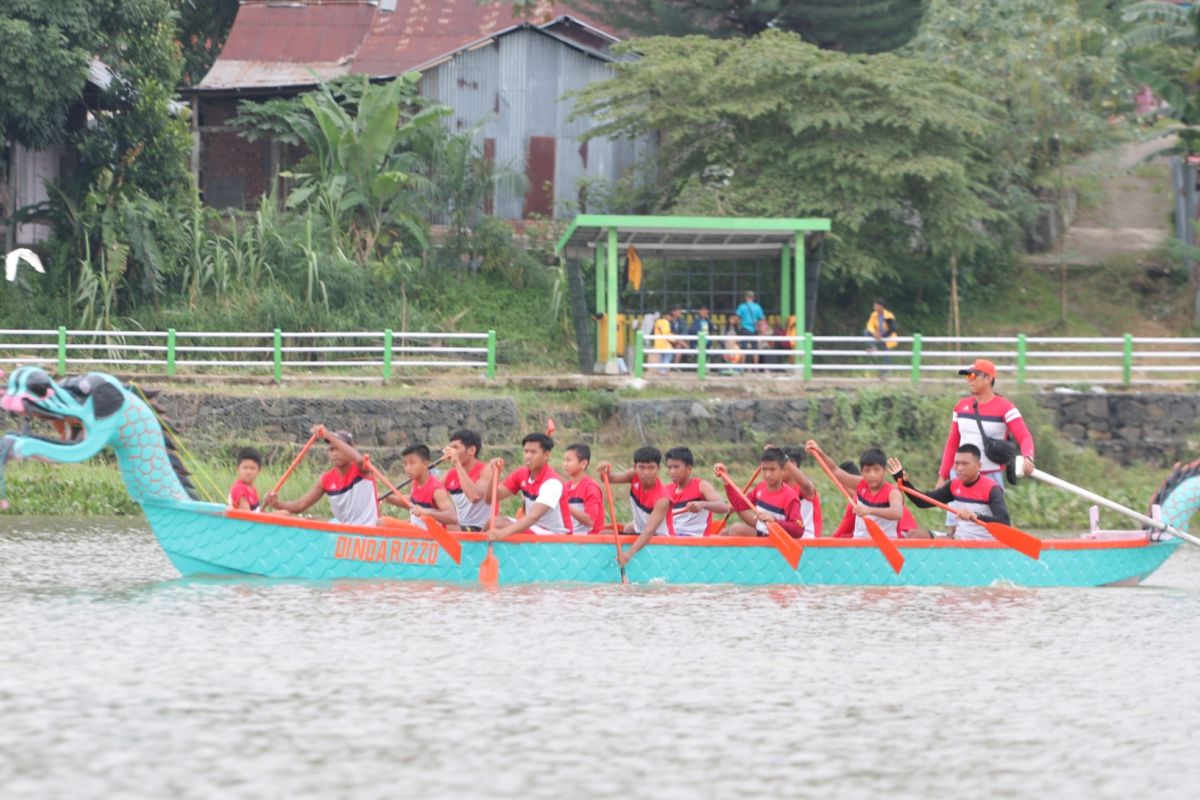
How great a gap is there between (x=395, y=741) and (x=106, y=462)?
44.3 ft

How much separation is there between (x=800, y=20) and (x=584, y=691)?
22782mm

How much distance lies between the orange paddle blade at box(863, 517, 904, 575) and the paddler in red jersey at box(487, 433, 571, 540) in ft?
8.13

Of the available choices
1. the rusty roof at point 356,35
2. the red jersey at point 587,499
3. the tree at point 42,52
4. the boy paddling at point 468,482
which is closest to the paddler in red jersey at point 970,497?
the red jersey at point 587,499

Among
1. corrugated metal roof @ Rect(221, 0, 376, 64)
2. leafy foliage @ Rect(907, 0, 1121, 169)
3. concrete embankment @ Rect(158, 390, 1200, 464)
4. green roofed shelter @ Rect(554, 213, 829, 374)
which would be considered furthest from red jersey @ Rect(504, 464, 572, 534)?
corrugated metal roof @ Rect(221, 0, 376, 64)

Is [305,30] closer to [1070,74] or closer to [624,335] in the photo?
[624,335]

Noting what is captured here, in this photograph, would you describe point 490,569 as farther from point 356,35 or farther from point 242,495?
point 356,35

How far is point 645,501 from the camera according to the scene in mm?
13875

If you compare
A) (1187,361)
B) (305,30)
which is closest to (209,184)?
(305,30)

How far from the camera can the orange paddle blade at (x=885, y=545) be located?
13.5 metres

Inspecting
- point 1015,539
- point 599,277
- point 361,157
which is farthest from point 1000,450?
point 361,157

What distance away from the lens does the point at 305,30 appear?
32688mm

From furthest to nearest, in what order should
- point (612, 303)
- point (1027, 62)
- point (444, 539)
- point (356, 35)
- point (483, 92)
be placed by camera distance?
point (356, 35) < point (483, 92) < point (1027, 62) < point (612, 303) < point (444, 539)

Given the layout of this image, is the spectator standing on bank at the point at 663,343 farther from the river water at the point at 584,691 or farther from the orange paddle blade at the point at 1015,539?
the river water at the point at 584,691

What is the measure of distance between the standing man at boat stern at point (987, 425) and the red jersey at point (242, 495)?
228 inches
